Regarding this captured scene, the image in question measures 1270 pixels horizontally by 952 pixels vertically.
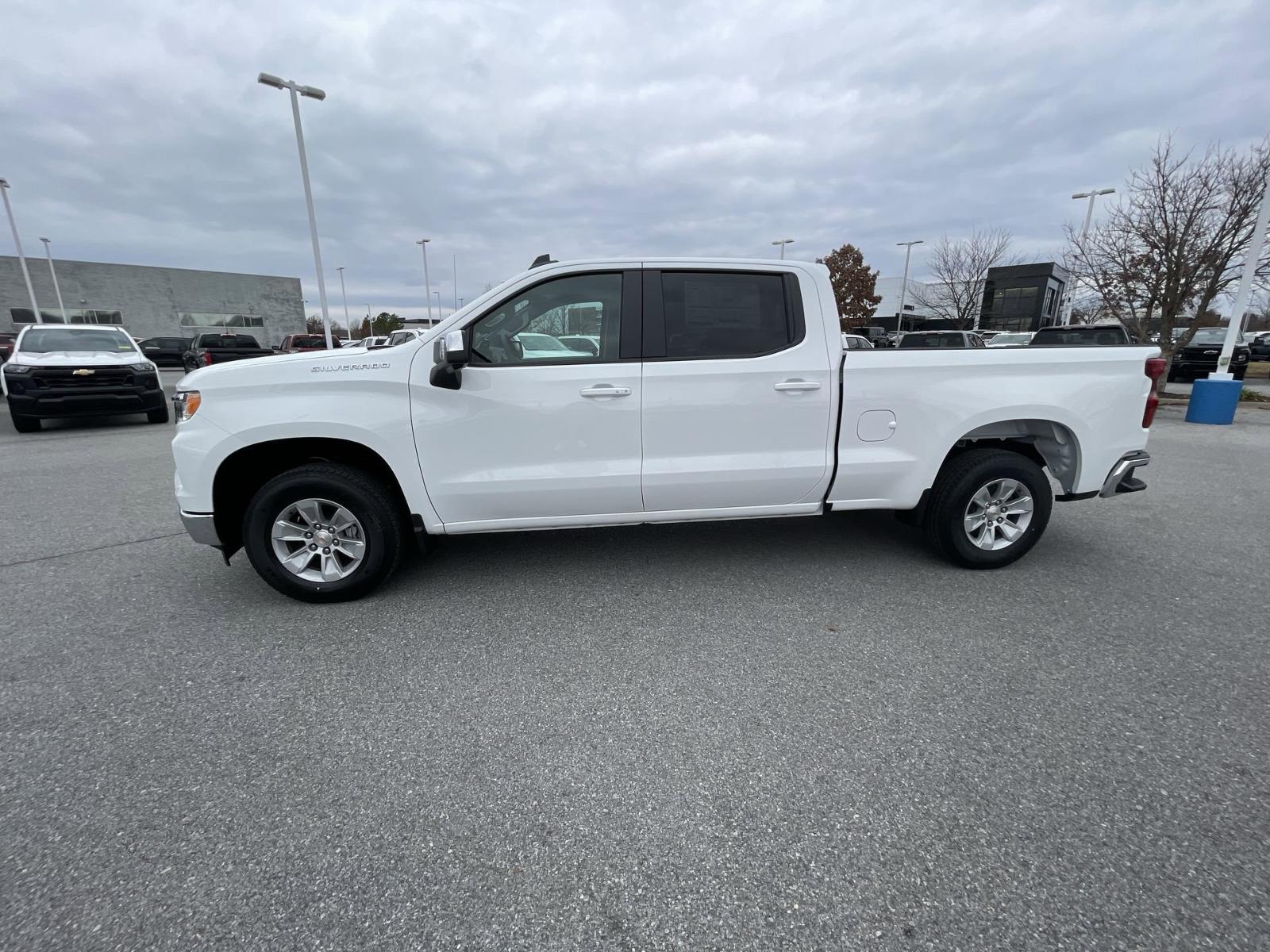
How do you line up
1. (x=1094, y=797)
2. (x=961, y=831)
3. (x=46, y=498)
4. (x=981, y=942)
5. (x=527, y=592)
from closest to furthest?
1. (x=981, y=942)
2. (x=961, y=831)
3. (x=1094, y=797)
4. (x=527, y=592)
5. (x=46, y=498)

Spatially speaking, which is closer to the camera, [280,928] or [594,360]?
[280,928]

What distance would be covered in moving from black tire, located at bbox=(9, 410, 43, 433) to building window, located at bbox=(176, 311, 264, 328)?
43449 millimetres

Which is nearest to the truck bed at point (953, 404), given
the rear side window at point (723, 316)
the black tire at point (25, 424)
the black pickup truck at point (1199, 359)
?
the rear side window at point (723, 316)

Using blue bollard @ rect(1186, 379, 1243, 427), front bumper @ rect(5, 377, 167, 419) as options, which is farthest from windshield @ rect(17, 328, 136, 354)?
blue bollard @ rect(1186, 379, 1243, 427)

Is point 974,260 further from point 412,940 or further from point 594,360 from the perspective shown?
point 412,940

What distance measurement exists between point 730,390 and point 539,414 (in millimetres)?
1121

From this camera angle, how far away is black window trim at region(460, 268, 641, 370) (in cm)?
354

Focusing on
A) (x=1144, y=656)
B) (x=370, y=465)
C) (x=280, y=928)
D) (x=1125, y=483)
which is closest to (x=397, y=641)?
(x=370, y=465)

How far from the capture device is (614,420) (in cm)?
359

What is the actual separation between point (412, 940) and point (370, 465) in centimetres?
264

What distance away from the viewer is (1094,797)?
216 centimetres

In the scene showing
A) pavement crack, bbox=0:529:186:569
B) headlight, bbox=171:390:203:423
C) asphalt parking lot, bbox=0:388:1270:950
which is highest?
headlight, bbox=171:390:203:423

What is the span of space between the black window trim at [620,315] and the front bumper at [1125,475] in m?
3.20

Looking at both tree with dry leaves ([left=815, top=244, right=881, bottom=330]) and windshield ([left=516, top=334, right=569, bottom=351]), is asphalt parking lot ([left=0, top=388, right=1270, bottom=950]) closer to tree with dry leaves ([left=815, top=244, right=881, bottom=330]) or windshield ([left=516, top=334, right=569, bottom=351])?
windshield ([left=516, top=334, right=569, bottom=351])
